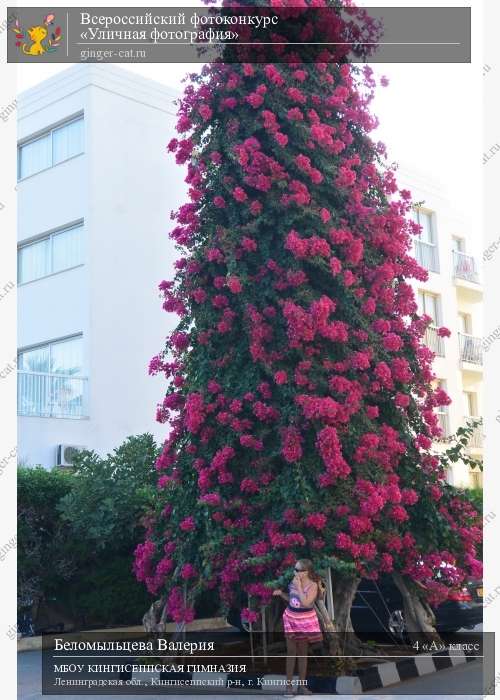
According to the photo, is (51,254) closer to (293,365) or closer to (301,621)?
(293,365)

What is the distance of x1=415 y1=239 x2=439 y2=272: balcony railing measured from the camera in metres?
19.0

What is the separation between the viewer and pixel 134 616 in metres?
12.1

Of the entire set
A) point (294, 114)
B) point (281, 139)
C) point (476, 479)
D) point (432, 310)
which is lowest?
point (476, 479)

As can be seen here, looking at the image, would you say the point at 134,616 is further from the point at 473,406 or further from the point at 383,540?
the point at 473,406

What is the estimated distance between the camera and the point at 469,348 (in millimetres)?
18344

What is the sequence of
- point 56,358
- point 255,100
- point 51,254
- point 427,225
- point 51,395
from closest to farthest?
point 255,100, point 51,395, point 56,358, point 51,254, point 427,225

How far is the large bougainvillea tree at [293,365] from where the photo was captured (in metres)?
8.55

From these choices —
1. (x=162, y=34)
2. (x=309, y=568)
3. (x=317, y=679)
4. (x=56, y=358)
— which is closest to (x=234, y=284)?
(x=162, y=34)

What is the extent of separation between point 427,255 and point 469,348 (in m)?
2.43

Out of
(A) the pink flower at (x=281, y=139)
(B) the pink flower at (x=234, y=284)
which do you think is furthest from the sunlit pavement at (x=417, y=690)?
(A) the pink flower at (x=281, y=139)

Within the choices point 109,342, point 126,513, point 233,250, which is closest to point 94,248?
point 109,342

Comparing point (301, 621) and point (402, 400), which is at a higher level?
point (402, 400)

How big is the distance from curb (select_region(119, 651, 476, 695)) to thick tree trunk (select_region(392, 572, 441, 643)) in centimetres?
77

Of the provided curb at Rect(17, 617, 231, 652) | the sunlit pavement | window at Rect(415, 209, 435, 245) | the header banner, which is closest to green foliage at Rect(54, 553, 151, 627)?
curb at Rect(17, 617, 231, 652)
